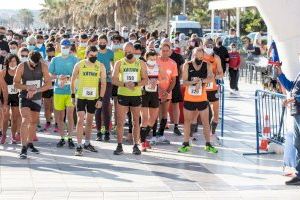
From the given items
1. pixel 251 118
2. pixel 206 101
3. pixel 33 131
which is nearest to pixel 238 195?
pixel 206 101

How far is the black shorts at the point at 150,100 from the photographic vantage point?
1227 centimetres

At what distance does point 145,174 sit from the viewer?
1019 cm

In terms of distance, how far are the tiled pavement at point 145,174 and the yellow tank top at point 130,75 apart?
43.1 inches

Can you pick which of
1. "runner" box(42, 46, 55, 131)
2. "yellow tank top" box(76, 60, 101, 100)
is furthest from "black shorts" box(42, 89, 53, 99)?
"yellow tank top" box(76, 60, 101, 100)

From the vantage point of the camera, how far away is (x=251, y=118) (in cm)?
1694

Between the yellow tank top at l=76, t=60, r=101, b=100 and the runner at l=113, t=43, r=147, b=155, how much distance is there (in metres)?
0.33

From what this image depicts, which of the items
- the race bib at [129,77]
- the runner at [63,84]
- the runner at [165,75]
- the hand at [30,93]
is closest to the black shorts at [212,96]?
the runner at [165,75]

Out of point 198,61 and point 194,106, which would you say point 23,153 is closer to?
point 194,106

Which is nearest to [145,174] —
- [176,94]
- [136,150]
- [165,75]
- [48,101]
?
[136,150]

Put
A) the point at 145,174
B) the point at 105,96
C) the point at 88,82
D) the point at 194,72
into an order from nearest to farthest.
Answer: the point at 145,174 → the point at 88,82 → the point at 194,72 → the point at 105,96

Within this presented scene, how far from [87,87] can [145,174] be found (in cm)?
224

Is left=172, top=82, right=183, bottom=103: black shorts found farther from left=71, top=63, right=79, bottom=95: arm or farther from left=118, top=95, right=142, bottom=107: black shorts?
left=71, top=63, right=79, bottom=95: arm

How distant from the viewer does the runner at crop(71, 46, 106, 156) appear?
38.3 ft

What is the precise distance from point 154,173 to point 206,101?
2.29m
